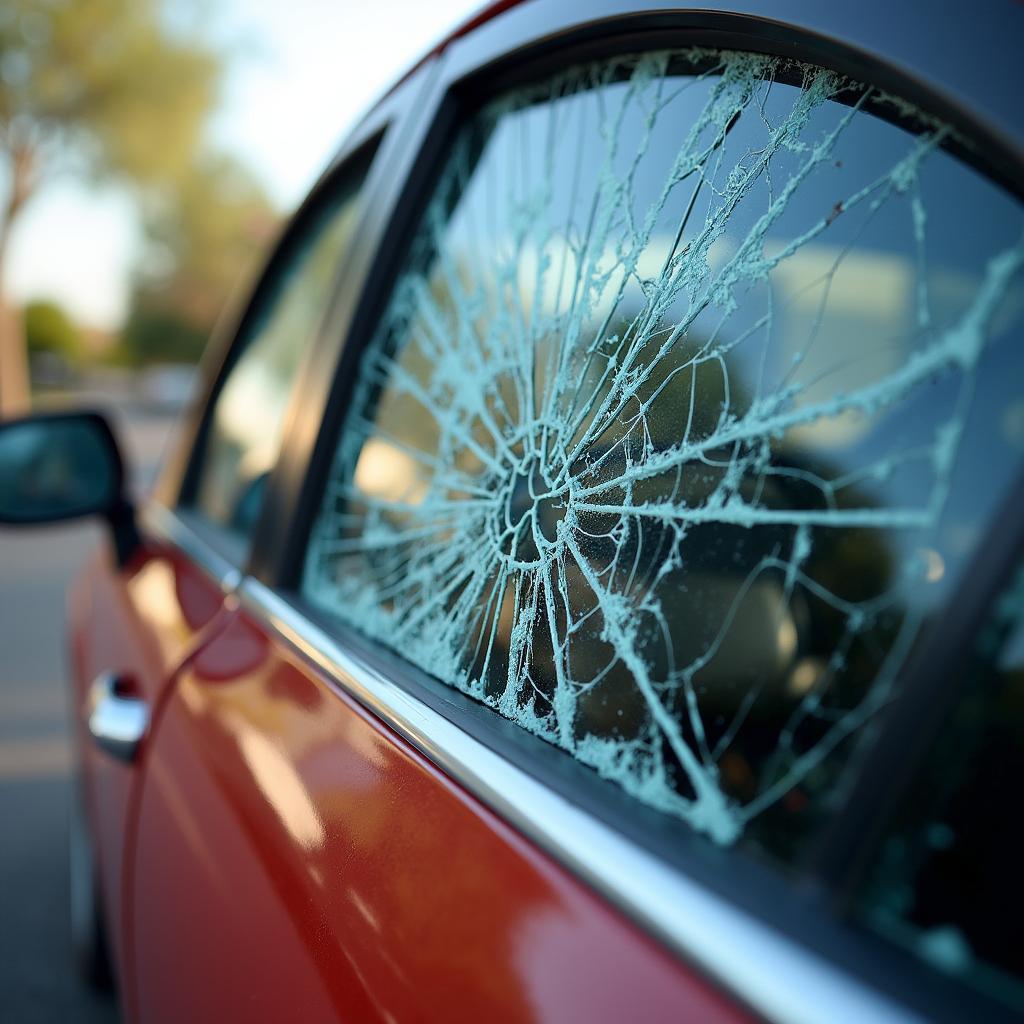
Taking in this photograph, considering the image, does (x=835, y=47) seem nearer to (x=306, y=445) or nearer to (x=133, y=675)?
(x=306, y=445)

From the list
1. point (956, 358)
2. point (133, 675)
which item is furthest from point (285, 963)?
point (133, 675)

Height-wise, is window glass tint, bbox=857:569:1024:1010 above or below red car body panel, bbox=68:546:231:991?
above

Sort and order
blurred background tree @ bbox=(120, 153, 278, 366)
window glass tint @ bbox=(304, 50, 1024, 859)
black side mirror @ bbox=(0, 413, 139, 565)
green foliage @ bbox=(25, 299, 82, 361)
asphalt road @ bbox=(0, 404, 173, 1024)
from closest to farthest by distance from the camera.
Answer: window glass tint @ bbox=(304, 50, 1024, 859)
black side mirror @ bbox=(0, 413, 139, 565)
asphalt road @ bbox=(0, 404, 173, 1024)
blurred background tree @ bbox=(120, 153, 278, 366)
green foliage @ bbox=(25, 299, 82, 361)

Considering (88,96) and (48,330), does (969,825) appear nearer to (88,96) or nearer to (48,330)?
(88,96)

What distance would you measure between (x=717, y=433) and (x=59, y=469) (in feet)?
6.89

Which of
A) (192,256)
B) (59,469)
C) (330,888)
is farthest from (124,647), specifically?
(192,256)

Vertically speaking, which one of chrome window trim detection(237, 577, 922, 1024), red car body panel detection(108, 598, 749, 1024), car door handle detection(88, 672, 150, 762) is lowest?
car door handle detection(88, 672, 150, 762)

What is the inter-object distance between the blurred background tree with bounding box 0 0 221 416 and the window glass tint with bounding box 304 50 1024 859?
21427mm

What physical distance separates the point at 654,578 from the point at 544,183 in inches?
24.8

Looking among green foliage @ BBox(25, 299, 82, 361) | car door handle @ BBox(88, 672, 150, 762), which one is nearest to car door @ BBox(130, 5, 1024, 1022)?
car door handle @ BBox(88, 672, 150, 762)

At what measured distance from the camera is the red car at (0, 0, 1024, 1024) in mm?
658

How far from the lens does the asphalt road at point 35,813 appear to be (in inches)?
110

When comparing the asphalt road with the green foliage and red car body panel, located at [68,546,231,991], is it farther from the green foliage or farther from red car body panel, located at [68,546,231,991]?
the green foliage

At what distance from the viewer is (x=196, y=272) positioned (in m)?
36.2
